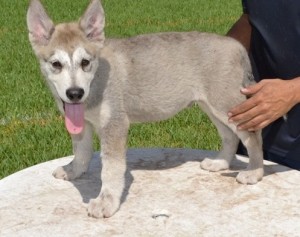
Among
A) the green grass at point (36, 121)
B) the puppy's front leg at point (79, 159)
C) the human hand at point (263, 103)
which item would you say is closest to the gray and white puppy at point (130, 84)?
the puppy's front leg at point (79, 159)

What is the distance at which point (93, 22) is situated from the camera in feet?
13.2

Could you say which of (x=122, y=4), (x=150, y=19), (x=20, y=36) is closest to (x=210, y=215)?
(x=20, y=36)

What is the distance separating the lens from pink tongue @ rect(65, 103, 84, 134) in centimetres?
391

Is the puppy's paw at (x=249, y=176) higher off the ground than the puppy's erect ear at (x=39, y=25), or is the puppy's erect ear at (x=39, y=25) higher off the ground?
the puppy's erect ear at (x=39, y=25)

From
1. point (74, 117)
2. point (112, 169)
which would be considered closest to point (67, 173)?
point (112, 169)

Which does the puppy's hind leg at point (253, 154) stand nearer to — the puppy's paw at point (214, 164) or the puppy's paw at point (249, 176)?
the puppy's paw at point (249, 176)

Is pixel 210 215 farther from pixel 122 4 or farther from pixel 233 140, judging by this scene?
pixel 122 4

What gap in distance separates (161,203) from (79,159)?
2.83 feet

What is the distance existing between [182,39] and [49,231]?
177cm

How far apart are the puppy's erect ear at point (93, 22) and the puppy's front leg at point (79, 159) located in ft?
2.61

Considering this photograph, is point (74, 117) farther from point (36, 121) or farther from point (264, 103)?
point (36, 121)

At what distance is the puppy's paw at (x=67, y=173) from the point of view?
15.0ft

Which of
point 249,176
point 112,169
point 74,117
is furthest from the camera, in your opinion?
point 249,176

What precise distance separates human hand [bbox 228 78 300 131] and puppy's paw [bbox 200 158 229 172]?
42cm
